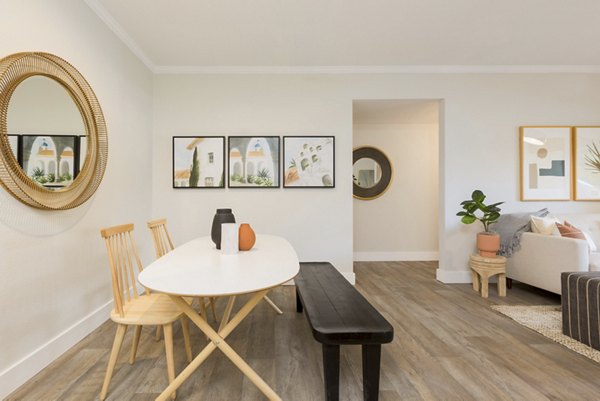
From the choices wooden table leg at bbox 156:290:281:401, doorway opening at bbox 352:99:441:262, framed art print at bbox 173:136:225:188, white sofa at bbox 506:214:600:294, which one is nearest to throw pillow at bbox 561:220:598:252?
white sofa at bbox 506:214:600:294

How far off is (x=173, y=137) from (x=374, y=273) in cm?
319

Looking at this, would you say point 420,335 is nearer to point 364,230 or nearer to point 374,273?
point 374,273

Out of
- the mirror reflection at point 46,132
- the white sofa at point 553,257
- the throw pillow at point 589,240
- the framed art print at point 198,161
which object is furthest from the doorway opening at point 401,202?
A: the mirror reflection at point 46,132

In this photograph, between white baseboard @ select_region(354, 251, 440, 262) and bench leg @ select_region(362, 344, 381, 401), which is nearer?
bench leg @ select_region(362, 344, 381, 401)

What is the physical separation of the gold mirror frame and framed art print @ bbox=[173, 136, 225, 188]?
1.08 m

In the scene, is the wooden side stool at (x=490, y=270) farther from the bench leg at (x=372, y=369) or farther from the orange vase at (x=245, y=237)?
the orange vase at (x=245, y=237)

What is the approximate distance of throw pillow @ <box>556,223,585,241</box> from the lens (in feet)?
9.32

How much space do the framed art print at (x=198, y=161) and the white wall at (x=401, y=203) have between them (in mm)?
2462

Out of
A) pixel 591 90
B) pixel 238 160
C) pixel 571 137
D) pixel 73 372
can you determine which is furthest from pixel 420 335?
pixel 591 90

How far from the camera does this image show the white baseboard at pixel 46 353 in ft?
5.26

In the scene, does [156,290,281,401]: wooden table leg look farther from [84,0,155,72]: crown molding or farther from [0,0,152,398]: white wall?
[84,0,155,72]: crown molding

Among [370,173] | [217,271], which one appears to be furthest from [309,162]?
[217,271]

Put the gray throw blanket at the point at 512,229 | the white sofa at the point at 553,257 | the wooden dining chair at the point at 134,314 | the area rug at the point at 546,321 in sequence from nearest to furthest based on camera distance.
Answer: the wooden dining chair at the point at 134,314 → the area rug at the point at 546,321 → the white sofa at the point at 553,257 → the gray throw blanket at the point at 512,229

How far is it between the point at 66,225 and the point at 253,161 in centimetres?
195
